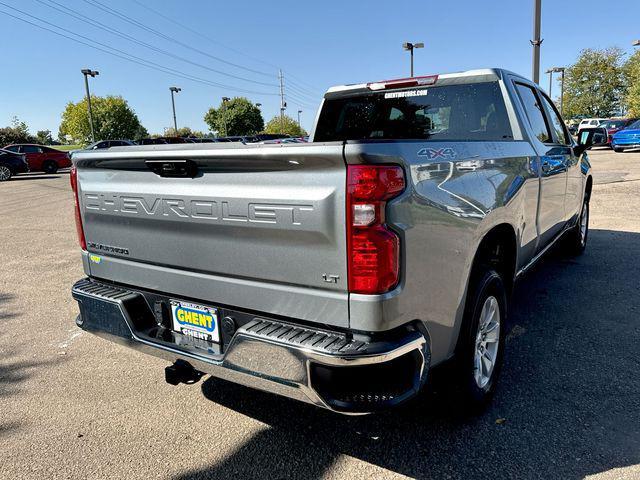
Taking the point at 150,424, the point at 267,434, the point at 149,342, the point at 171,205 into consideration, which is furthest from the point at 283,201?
the point at 150,424

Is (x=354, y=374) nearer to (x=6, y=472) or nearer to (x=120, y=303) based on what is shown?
(x=120, y=303)

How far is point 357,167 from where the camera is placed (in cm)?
193

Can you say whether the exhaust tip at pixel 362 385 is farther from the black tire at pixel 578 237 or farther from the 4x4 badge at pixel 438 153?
the black tire at pixel 578 237

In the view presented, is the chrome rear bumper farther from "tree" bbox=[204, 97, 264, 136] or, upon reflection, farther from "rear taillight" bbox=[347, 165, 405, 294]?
"tree" bbox=[204, 97, 264, 136]

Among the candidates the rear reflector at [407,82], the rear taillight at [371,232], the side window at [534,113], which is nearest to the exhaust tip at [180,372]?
the rear taillight at [371,232]

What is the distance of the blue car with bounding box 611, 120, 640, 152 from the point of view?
23.4 meters

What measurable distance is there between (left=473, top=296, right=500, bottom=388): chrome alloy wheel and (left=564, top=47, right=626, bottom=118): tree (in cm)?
5838

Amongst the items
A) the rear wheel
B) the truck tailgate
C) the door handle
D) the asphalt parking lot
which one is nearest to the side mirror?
the door handle

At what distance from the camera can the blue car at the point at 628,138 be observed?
2336cm

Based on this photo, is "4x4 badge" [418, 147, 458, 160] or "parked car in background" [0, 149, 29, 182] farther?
"parked car in background" [0, 149, 29, 182]

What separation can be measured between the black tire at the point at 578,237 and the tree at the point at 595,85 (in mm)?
54142

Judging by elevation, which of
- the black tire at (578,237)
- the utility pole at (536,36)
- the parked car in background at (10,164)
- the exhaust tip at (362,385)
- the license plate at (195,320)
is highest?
the utility pole at (536,36)

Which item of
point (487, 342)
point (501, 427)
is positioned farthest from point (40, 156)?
point (501, 427)

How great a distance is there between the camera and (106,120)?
7381 cm
